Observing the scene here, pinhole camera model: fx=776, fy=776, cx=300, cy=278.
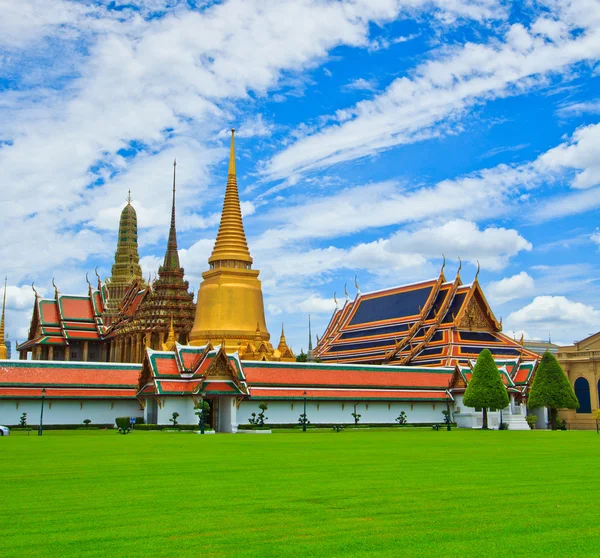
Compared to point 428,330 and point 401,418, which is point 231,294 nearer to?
point 428,330

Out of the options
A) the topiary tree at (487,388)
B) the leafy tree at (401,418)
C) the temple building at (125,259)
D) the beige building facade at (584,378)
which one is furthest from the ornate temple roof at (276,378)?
the temple building at (125,259)

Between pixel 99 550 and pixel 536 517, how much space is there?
17.6 ft

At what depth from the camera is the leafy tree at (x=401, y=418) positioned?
52469 mm

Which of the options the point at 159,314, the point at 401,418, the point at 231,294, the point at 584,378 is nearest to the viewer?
the point at 401,418

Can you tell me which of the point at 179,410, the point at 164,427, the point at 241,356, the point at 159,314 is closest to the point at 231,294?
the point at 241,356

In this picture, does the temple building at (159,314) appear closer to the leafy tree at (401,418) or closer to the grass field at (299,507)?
the leafy tree at (401,418)

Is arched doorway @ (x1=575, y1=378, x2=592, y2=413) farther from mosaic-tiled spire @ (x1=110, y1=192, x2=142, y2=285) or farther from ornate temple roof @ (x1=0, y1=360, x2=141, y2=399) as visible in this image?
mosaic-tiled spire @ (x1=110, y1=192, x2=142, y2=285)

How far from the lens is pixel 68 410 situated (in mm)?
46250

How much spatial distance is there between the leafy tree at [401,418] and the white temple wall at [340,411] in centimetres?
24

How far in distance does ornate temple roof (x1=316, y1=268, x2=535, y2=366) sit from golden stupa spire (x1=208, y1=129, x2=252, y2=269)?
1348cm

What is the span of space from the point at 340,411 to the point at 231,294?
18305 millimetres

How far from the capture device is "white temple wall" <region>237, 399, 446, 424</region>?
158 ft

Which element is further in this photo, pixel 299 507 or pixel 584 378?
pixel 584 378

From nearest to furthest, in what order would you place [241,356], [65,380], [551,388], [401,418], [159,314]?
[65,380] → [551,388] → [401,418] → [241,356] → [159,314]
